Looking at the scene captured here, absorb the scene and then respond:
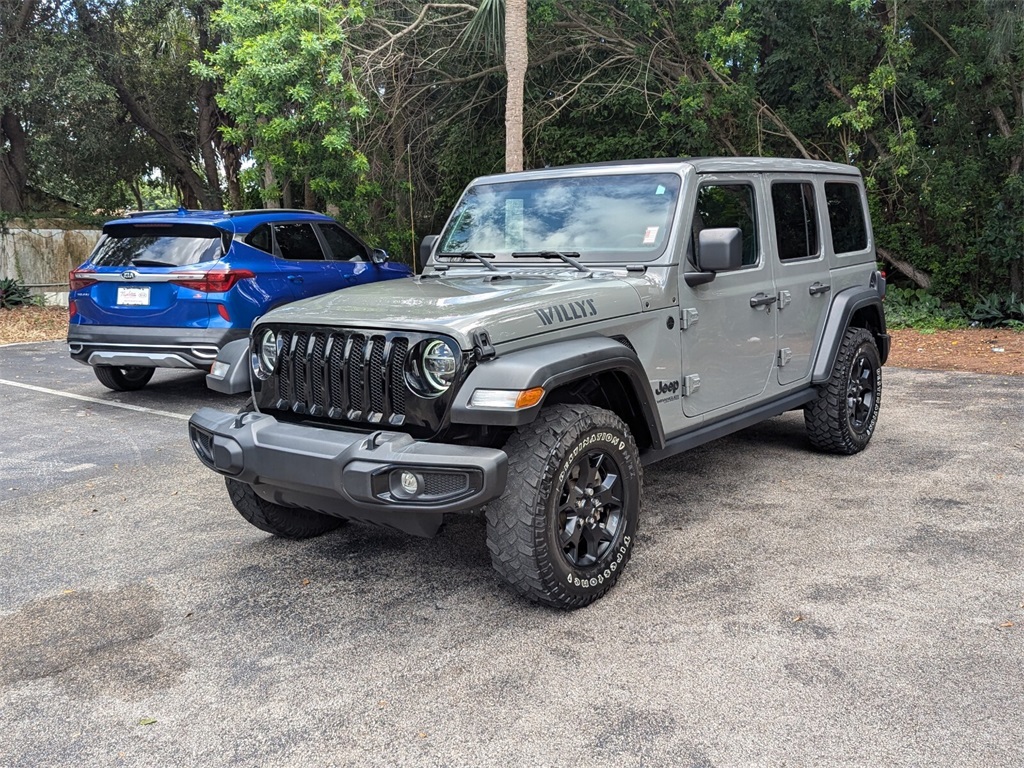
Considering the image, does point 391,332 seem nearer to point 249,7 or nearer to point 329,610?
point 329,610

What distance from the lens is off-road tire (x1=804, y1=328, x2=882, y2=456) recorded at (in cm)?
585

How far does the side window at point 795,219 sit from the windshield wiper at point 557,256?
1.43m

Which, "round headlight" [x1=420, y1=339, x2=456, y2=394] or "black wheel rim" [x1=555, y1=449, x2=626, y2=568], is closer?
"round headlight" [x1=420, y1=339, x2=456, y2=394]

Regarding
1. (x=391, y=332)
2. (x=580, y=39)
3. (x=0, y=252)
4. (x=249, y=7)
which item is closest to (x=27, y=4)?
(x=0, y=252)

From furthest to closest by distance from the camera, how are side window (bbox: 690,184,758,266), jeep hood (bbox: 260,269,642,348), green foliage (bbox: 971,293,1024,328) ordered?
green foliage (bbox: 971,293,1024,328) < side window (bbox: 690,184,758,266) < jeep hood (bbox: 260,269,642,348)

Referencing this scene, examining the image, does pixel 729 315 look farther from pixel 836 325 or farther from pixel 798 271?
pixel 836 325

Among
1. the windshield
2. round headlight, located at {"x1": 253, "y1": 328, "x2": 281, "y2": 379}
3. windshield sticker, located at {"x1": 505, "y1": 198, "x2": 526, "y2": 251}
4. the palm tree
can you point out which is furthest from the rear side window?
the palm tree

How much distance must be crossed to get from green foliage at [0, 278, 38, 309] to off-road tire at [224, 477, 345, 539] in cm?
1408

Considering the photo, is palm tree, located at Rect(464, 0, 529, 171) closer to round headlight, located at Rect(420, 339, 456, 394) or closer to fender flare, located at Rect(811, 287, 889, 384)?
fender flare, located at Rect(811, 287, 889, 384)

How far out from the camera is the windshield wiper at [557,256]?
4.52 metres

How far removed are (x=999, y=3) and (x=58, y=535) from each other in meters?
11.6

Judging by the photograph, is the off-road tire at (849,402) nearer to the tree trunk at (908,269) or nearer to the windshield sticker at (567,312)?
the windshield sticker at (567,312)

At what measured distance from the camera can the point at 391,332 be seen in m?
3.66

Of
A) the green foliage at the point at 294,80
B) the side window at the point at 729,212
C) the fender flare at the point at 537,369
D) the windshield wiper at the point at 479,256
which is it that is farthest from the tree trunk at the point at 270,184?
the fender flare at the point at 537,369
